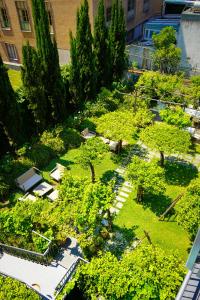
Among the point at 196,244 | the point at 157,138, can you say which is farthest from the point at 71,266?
the point at 157,138

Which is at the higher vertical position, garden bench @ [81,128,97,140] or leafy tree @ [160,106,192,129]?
leafy tree @ [160,106,192,129]

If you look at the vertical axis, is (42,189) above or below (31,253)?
below

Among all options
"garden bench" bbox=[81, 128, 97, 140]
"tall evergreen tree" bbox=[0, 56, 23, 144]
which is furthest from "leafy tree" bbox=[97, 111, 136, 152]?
"tall evergreen tree" bbox=[0, 56, 23, 144]

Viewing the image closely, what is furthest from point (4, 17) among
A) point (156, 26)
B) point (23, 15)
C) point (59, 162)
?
point (59, 162)

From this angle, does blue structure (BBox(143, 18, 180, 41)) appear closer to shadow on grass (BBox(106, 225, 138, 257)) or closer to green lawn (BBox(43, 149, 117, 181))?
green lawn (BBox(43, 149, 117, 181))

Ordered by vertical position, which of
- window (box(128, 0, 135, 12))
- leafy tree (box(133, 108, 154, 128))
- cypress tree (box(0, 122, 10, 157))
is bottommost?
leafy tree (box(133, 108, 154, 128))

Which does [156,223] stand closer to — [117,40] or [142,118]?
[142,118]

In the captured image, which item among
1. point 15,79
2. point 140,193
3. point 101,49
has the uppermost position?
point 101,49
